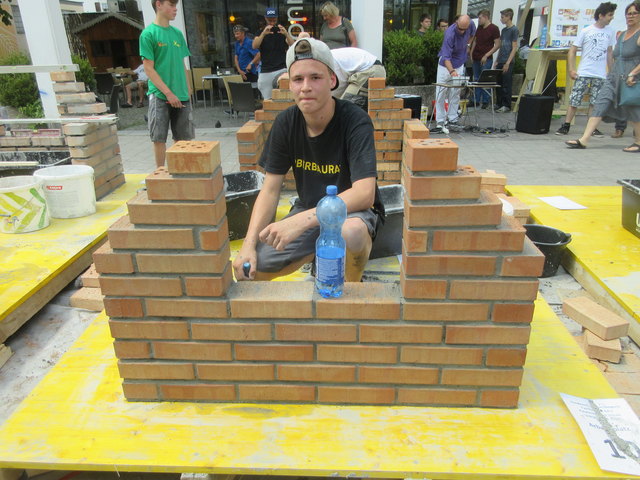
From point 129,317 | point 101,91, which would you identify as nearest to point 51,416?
point 129,317

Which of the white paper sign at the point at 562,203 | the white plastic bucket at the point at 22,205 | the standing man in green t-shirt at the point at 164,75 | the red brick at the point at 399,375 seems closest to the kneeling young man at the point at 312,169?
the red brick at the point at 399,375

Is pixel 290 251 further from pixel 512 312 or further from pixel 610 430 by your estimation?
pixel 610 430

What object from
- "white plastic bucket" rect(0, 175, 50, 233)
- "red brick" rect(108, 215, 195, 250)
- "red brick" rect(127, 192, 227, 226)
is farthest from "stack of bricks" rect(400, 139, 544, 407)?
"white plastic bucket" rect(0, 175, 50, 233)

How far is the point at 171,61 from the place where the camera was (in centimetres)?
507

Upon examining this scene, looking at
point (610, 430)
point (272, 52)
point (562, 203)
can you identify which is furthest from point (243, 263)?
point (272, 52)

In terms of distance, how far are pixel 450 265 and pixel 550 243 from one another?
2.15m

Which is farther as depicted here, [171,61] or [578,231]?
[171,61]

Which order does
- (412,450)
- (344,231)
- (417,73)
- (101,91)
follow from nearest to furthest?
(412,450)
(344,231)
(417,73)
(101,91)

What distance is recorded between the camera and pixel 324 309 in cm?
185

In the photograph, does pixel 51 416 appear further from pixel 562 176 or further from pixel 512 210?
pixel 562 176

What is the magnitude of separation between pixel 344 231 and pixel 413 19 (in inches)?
546

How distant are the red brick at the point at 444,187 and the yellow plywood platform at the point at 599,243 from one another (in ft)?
5.97

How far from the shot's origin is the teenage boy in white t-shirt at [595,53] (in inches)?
304

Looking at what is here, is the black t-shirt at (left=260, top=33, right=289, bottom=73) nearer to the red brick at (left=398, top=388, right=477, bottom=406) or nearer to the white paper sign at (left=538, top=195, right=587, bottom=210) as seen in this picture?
the white paper sign at (left=538, top=195, right=587, bottom=210)
